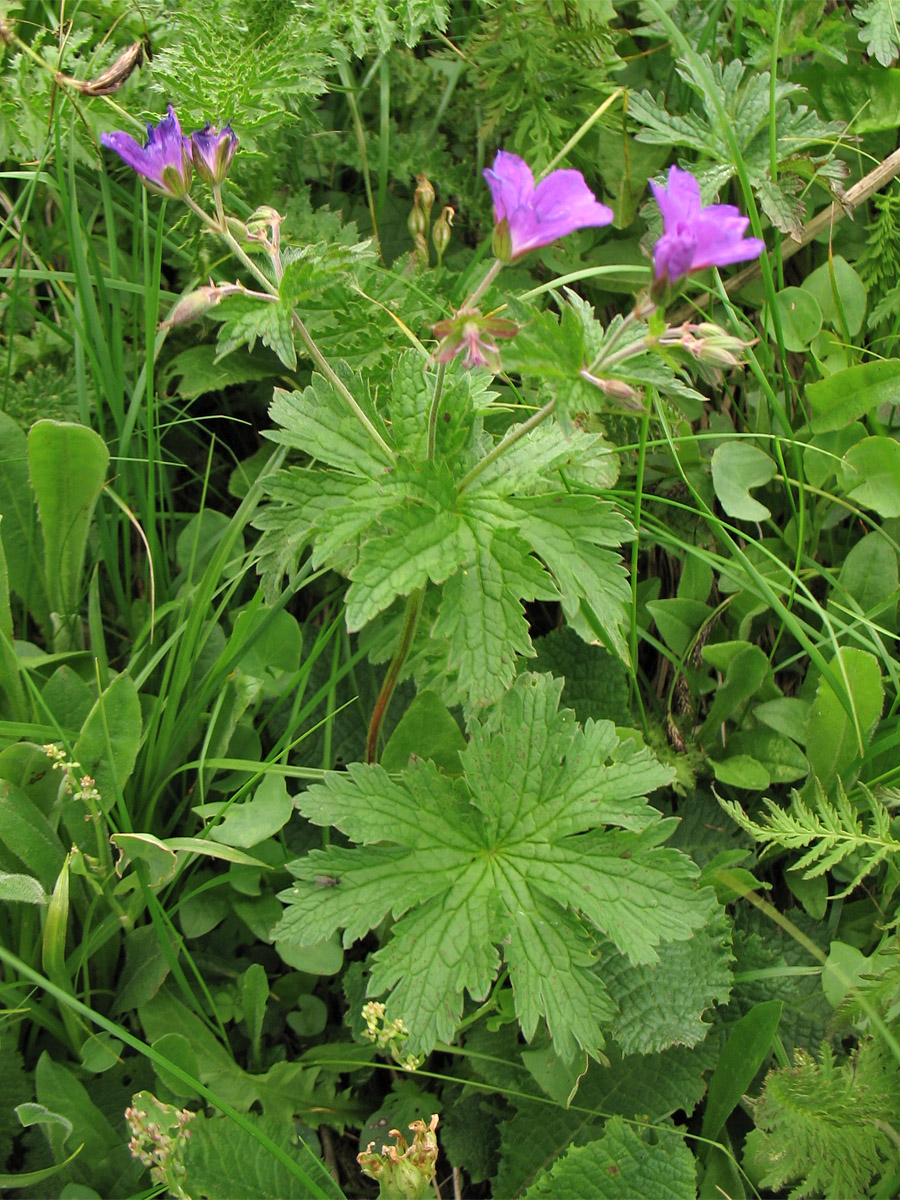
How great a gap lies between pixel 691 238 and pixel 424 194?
1.18 meters

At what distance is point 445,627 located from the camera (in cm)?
145

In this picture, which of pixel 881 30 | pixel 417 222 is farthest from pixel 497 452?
pixel 881 30

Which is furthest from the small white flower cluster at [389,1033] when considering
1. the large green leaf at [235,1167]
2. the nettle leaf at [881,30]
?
the nettle leaf at [881,30]

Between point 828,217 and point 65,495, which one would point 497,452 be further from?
point 828,217

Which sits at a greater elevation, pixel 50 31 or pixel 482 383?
pixel 50 31

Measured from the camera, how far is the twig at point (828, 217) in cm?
228

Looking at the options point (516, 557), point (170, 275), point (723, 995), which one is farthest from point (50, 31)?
point (723, 995)

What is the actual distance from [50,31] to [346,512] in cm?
145

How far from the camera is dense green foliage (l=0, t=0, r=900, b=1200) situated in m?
1.51

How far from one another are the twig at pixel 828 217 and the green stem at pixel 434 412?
101 centimetres

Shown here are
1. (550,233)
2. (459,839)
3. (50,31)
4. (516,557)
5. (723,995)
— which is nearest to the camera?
(550,233)

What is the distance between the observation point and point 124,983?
1.81 metres

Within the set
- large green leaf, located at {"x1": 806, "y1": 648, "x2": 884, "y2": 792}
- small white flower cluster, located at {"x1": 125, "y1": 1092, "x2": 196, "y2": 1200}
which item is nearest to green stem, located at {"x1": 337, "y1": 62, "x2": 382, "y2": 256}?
large green leaf, located at {"x1": 806, "y1": 648, "x2": 884, "y2": 792}

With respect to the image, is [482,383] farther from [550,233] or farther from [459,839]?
[459,839]
